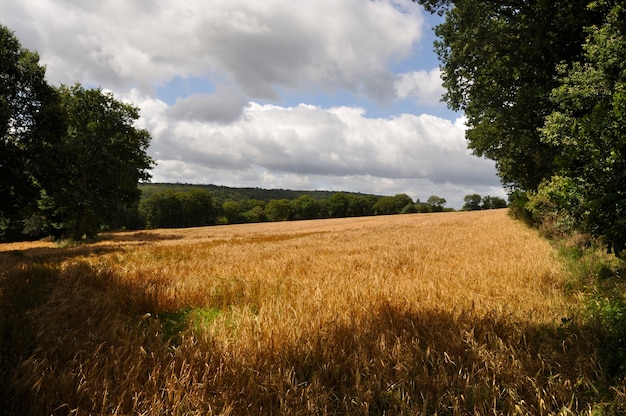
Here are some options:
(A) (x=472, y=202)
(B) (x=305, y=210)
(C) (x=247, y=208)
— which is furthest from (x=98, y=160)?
(A) (x=472, y=202)

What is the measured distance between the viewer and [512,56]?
13977mm

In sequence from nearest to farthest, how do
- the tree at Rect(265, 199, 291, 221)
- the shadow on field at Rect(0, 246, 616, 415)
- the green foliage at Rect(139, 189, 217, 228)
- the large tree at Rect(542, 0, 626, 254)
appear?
the shadow on field at Rect(0, 246, 616, 415), the large tree at Rect(542, 0, 626, 254), the green foliage at Rect(139, 189, 217, 228), the tree at Rect(265, 199, 291, 221)

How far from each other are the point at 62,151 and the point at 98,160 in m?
8.57

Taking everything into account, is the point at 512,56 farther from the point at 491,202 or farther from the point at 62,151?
the point at 491,202

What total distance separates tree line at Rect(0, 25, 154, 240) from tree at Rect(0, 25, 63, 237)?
0.04 metres

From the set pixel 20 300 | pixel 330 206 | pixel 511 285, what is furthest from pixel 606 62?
pixel 330 206

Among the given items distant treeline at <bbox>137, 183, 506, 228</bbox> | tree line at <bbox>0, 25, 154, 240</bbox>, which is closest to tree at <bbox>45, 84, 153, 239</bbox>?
tree line at <bbox>0, 25, 154, 240</bbox>

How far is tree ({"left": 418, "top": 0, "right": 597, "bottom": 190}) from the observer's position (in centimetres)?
1239

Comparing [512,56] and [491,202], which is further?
[491,202]

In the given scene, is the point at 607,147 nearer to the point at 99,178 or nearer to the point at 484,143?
the point at 484,143

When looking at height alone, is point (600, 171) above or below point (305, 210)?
above

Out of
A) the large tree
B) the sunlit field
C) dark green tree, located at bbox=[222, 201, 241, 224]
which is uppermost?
the large tree

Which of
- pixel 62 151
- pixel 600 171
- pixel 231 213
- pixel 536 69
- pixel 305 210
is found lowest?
pixel 231 213

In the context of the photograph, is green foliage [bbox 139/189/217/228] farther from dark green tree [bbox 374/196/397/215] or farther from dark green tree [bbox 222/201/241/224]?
dark green tree [bbox 374/196/397/215]
